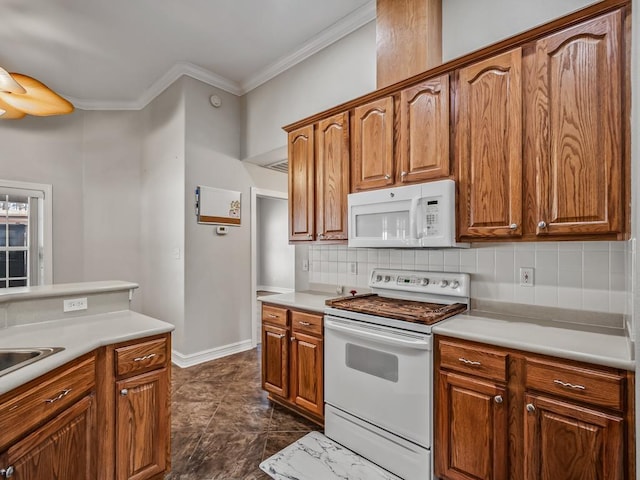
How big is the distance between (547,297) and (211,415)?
2472 mm

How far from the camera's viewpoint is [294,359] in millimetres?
2512

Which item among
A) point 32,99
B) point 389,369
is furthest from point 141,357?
point 32,99

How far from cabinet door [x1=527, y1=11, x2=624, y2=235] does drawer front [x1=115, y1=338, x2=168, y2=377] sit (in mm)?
2047

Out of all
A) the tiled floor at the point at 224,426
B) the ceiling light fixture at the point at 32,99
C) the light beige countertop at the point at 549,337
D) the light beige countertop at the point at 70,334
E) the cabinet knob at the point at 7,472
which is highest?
the ceiling light fixture at the point at 32,99

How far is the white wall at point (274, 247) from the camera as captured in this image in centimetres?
806

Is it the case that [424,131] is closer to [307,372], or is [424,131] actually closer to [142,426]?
[307,372]

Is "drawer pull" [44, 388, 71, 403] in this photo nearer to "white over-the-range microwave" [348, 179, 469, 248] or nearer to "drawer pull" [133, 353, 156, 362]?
"drawer pull" [133, 353, 156, 362]

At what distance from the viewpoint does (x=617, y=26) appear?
4.92 ft

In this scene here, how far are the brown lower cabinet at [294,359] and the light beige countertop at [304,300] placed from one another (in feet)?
0.14

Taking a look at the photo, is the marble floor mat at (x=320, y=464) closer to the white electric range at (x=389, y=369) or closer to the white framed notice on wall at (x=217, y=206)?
the white electric range at (x=389, y=369)

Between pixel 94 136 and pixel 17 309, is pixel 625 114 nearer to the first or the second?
pixel 17 309

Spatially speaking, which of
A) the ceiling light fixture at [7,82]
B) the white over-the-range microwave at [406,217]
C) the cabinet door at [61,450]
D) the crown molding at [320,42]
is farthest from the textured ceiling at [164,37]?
the cabinet door at [61,450]

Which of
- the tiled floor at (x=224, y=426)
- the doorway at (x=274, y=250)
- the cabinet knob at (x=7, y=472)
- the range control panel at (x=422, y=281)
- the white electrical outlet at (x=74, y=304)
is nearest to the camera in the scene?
the cabinet knob at (x=7, y=472)

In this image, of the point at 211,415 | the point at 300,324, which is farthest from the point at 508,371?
the point at 211,415
